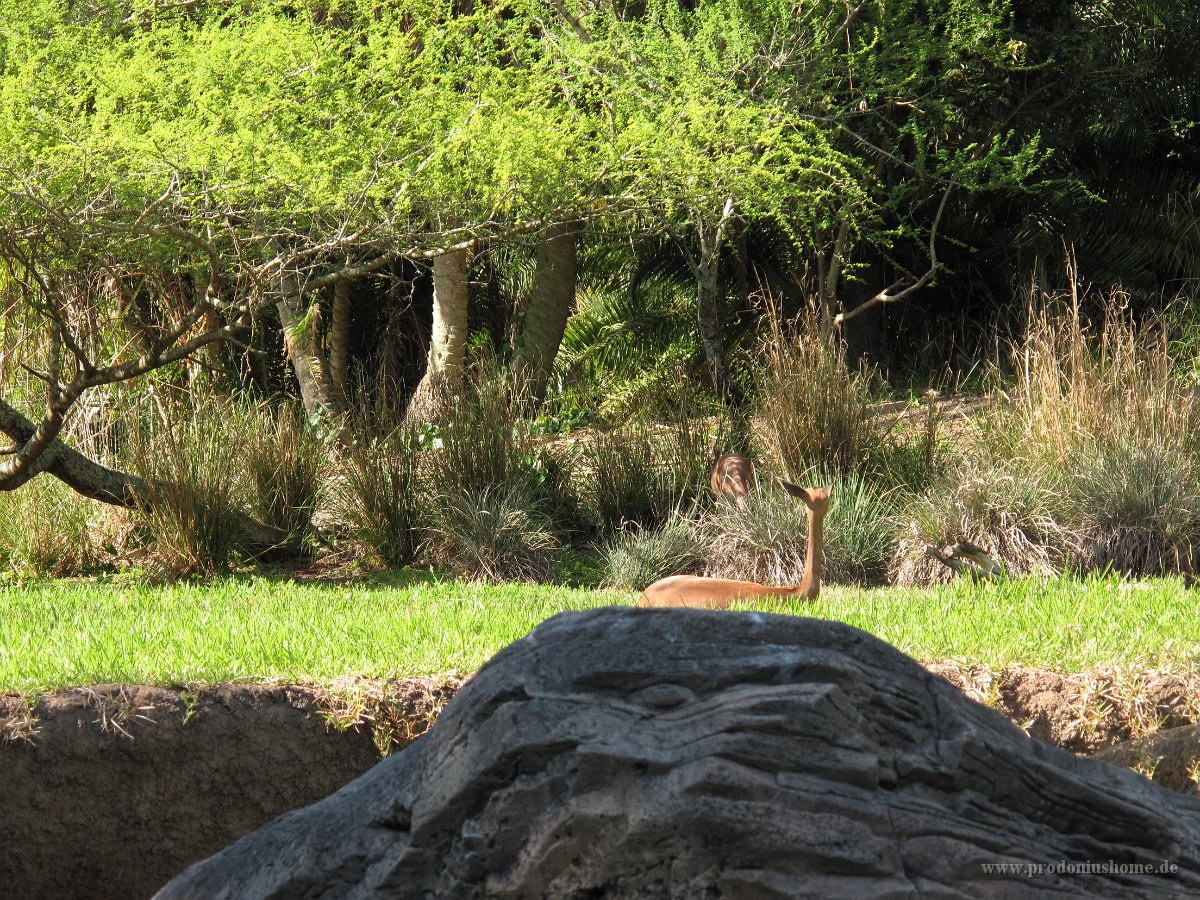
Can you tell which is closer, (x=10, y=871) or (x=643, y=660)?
(x=643, y=660)

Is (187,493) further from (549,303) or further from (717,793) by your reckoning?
(717,793)

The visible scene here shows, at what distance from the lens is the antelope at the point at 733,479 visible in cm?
892

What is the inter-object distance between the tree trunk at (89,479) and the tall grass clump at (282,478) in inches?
14.5

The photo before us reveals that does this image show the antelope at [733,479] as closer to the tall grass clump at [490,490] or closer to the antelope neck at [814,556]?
the tall grass clump at [490,490]

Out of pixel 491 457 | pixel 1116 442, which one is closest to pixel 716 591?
pixel 491 457

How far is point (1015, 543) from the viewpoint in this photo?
802cm

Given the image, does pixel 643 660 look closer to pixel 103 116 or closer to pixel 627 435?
pixel 103 116

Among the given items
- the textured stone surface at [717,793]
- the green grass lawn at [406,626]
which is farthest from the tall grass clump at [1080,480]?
the textured stone surface at [717,793]

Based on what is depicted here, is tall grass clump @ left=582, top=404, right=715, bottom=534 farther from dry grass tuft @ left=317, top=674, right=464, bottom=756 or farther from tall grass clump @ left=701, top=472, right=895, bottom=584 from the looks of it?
dry grass tuft @ left=317, top=674, right=464, bottom=756

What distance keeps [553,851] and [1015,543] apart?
620 cm

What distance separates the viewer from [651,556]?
8516 millimetres

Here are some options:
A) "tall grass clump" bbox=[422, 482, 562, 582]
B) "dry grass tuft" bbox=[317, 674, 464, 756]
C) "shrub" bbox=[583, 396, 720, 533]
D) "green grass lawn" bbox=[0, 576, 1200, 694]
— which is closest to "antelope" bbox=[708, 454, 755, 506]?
"shrub" bbox=[583, 396, 720, 533]

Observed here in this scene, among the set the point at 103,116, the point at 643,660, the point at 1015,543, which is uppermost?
the point at 103,116

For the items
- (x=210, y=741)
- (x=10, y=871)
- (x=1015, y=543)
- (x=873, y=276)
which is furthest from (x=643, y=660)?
(x=873, y=276)
